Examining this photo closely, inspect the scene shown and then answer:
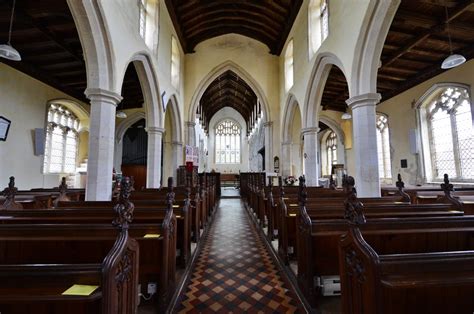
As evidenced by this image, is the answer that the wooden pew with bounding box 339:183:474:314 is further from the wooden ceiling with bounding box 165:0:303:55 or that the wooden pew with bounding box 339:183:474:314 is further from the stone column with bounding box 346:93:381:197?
the wooden ceiling with bounding box 165:0:303:55

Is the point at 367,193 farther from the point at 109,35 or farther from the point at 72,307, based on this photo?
the point at 109,35

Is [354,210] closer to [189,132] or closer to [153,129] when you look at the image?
[153,129]

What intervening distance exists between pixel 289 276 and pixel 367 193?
2.60m

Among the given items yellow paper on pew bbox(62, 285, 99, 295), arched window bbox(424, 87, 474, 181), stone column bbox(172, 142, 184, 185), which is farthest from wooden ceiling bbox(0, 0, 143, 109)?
arched window bbox(424, 87, 474, 181)

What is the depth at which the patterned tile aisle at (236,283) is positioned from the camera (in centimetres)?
193

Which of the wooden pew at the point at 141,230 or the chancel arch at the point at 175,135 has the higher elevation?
the chancel arch at the point at 175,135

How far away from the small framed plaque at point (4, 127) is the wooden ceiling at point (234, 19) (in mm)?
5604

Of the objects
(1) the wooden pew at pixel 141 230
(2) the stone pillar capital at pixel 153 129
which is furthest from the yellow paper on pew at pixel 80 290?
(2) the stone pillar capital at pixel 153 129

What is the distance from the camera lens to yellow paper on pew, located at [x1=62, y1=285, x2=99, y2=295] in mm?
942

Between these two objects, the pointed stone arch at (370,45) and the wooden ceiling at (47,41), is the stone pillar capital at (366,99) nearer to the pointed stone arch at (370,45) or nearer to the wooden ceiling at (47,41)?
the pointed stone arch at (370,45)

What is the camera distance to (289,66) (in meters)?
9.59

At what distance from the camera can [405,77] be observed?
728 cm

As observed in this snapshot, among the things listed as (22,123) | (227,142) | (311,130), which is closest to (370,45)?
(311,130)

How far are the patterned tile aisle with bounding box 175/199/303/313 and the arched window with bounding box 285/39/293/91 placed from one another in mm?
7315
